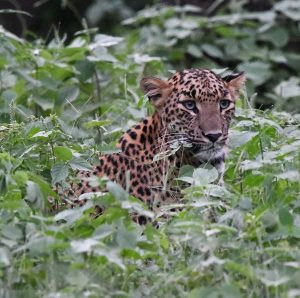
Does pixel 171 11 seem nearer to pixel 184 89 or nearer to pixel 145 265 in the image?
pixel 184 89

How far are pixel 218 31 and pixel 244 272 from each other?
7.26 m

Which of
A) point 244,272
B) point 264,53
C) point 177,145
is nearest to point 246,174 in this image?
point 177,145

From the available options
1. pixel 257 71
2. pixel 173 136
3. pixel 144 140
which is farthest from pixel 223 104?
pixel 257 71

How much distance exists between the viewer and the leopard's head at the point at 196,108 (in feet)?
27.0

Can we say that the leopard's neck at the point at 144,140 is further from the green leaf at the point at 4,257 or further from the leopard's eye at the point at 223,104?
the green leaf at the point at 4,257

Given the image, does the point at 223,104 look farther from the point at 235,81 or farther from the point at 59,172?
the point at 59,172

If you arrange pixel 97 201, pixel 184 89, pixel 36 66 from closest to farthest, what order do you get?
pixel 97 201 → pixel 184 89 → pixel 36 66

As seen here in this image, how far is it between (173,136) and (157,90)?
0.42m

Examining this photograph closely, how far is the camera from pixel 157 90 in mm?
8555

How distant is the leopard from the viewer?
26.9ft

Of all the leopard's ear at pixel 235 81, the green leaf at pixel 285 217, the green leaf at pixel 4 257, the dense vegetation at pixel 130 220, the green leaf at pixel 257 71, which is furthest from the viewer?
the green leaf at pixel 257 71

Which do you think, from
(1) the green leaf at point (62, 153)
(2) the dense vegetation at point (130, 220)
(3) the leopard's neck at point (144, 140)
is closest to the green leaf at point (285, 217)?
(2) the dense vegetation at point (130, 220)

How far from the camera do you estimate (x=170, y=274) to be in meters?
6.44

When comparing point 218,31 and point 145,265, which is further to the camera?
point 218,31
